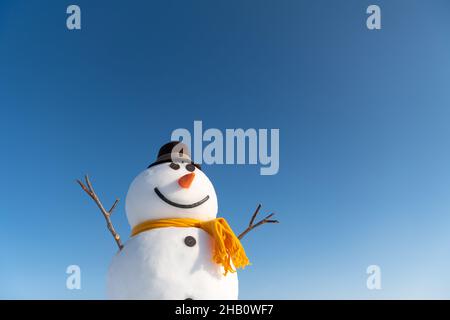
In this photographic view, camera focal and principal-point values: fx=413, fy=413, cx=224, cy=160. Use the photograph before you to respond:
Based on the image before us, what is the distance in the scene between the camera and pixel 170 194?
310cm

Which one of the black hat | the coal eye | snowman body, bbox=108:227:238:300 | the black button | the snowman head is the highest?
the black hat

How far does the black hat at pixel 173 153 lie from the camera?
3418mm

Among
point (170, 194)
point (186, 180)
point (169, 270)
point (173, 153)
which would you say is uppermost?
point (173, 153)

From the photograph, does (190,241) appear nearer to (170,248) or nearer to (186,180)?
(170,248)

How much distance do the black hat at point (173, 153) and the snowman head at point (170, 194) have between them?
0.18 ft

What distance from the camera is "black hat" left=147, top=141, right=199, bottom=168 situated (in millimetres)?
3418

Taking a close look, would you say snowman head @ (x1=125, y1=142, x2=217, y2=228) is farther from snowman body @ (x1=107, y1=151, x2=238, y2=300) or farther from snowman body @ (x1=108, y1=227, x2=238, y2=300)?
snowman body @ (x1=108, y1=227, x2=238, y2=300)

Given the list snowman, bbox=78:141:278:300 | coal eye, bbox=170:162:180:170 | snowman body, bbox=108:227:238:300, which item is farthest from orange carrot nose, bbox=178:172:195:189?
snowman body, bbox=108:227:238:300

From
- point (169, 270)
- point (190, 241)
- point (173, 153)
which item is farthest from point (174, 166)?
point (169, 270)

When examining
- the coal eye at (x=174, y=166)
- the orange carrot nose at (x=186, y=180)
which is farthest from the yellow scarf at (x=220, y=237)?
the coal eye at (x=174, y=166)

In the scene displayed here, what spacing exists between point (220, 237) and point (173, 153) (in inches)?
35.9

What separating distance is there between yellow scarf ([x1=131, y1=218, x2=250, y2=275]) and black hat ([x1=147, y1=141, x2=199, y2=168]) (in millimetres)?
553
